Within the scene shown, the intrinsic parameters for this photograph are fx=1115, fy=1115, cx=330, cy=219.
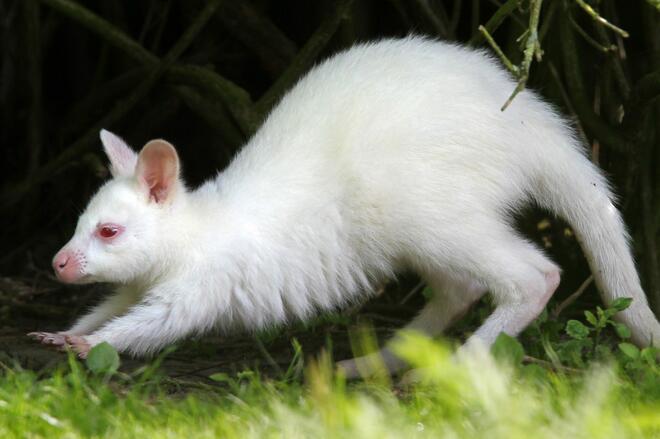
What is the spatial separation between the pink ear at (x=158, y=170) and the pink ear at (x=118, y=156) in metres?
0.17

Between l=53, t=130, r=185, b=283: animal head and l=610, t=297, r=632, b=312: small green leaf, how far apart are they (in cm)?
142

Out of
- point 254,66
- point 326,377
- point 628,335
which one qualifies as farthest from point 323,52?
point 326,377

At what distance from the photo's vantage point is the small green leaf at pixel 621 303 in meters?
3.37

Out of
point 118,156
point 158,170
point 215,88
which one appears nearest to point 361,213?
point 158,170

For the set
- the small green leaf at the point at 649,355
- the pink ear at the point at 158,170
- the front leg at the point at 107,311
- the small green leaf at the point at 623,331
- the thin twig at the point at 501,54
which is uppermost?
the thin twig at the point at 501,54

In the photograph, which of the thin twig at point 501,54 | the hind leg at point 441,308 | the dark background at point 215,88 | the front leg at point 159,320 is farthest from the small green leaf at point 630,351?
the front leg at point 159,320

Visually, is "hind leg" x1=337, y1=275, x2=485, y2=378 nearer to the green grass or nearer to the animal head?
the green grass

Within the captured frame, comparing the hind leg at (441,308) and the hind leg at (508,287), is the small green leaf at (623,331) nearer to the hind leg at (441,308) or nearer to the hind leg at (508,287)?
the hind leg at (508,287)

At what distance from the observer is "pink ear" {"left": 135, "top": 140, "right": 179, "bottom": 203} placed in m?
A: 3.52

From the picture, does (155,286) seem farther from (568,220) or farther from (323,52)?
(323,52)

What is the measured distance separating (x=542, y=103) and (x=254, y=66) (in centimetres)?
213

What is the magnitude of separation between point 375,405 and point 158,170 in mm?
1238

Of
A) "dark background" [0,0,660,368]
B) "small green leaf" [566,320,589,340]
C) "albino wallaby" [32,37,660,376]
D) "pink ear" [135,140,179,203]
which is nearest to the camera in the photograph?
"small green leaf" [566,320,589,340]

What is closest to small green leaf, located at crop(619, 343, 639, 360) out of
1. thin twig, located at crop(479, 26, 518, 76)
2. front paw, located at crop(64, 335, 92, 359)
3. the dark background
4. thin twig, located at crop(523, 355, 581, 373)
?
thin twig, located at crop(523, 355, 581, 373)
